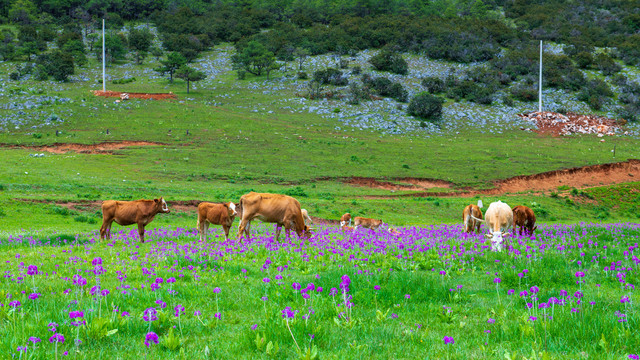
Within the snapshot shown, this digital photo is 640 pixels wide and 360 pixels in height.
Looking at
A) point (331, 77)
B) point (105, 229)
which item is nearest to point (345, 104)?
point (331, 77)

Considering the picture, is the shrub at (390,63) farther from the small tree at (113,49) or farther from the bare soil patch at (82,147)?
the bare soil patch at (82,147)

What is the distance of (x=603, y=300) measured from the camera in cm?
→ 708

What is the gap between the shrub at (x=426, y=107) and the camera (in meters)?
74.1

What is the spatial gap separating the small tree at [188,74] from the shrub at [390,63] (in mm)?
35866

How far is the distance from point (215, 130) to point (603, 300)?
56898 mm

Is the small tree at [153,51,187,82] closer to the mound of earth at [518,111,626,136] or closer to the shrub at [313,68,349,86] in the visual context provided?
the shrub at [313,68,349,86]

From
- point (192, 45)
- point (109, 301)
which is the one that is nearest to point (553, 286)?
point (109, 301)

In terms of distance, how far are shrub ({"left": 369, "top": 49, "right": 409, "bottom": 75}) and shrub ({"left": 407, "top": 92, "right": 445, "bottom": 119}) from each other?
22751mm

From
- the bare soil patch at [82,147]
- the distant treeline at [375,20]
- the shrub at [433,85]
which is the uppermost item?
the distant treeline at [375,20]

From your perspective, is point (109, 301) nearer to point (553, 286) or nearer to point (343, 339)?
point (343, 339)

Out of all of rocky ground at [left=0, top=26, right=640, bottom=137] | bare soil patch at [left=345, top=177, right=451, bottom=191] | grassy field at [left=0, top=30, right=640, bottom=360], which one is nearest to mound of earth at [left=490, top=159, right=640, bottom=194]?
grassy field at [left=0, top=30, right=640, bottom=360]

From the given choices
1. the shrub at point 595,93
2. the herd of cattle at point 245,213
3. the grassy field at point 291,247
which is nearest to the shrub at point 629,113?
the shrub at point 595,93

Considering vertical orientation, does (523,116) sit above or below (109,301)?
above

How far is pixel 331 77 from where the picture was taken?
9019 centimetres
